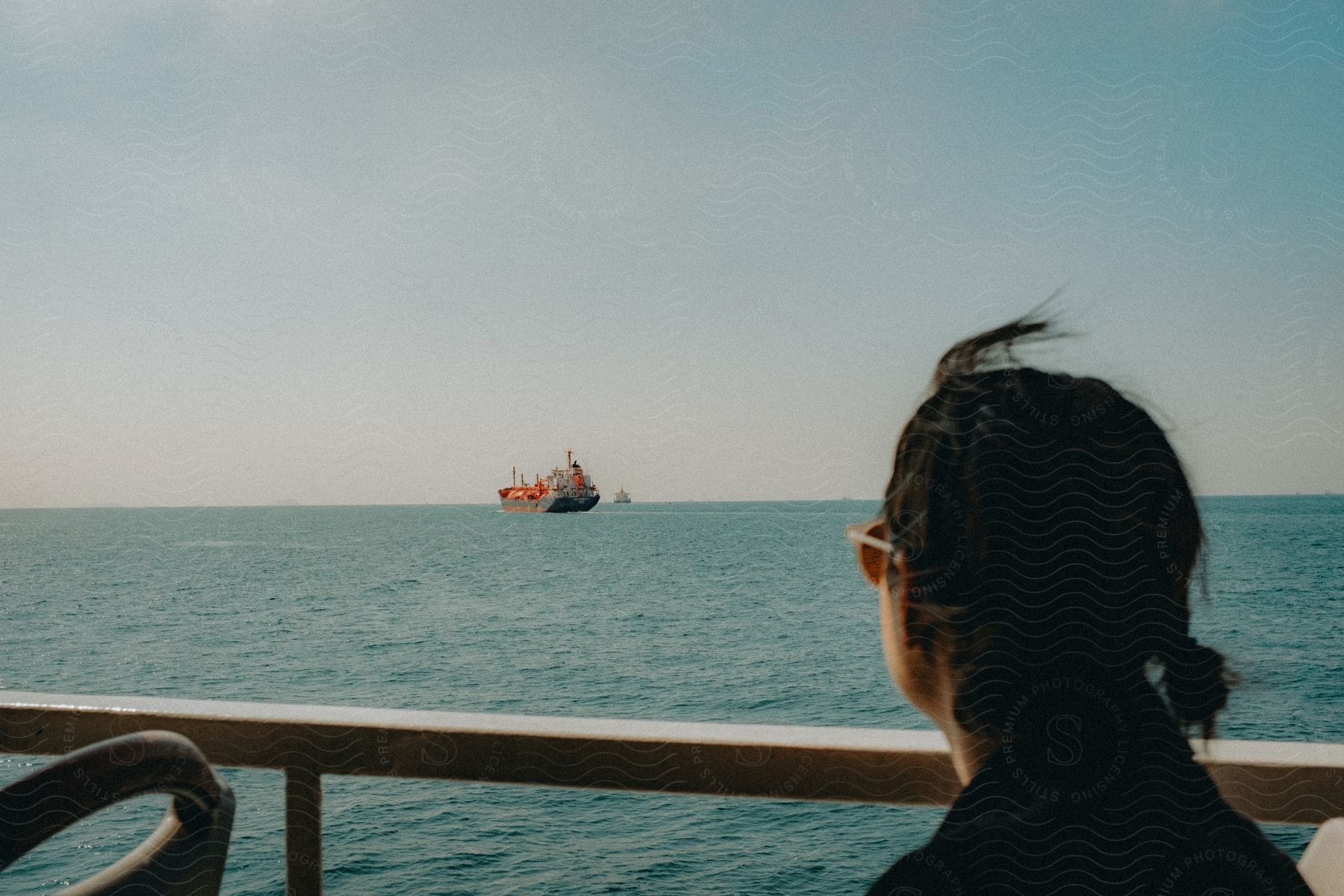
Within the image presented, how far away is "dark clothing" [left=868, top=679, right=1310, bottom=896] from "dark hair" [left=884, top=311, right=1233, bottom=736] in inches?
1.0

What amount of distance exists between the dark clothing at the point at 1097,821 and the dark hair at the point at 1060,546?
0.08 ft

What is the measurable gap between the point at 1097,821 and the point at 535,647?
1055 inches

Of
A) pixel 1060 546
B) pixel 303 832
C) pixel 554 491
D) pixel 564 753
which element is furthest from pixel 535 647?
pixel 1060 546

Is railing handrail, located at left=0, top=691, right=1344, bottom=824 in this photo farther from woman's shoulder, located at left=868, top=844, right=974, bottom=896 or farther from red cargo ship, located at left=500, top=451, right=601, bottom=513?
red cargo ship, located at left=500, top=451, right=601, bottom=513

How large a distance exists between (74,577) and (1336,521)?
50205 millimetres

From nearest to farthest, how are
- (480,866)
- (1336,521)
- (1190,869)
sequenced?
(1190,869), (480,866), (1336,521)

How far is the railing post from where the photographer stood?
1055mm

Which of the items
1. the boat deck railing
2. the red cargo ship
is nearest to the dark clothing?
the boat deck railing

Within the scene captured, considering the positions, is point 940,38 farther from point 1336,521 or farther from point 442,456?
point 1336,521

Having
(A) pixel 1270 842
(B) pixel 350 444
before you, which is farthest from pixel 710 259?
(A) pixel 1270 842

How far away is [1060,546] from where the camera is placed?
1.52 feet

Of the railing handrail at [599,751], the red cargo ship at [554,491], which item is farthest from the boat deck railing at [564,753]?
the red cargo ship at [554,491]

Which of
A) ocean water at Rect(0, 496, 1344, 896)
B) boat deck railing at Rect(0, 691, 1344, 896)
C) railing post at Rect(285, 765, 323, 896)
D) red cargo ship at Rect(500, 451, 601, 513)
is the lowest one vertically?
ocean water at Rect(0, 496, 1344, 896)

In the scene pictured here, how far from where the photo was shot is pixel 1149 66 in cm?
124
